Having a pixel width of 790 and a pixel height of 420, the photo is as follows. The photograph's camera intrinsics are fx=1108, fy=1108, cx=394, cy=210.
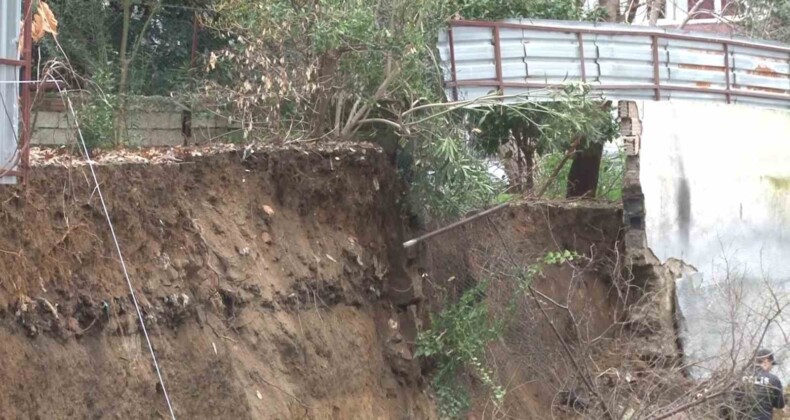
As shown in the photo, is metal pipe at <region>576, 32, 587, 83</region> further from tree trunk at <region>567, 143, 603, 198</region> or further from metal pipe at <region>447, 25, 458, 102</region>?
tree trunk at <region>567, 143, 603, 198</region>

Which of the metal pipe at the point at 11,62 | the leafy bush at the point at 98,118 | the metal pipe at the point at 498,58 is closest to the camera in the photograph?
the metal pipe at the point at 11,62

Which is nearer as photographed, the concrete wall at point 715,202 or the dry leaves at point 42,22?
the dry leaves at point 42,22

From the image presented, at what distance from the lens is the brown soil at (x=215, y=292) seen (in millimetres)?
8289

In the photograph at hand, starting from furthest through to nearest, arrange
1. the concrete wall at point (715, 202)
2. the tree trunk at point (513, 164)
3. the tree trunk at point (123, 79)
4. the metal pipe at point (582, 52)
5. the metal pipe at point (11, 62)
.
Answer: the tree trunk at point (513, 164) → the concrete wall at point (715, 202) → the metal pipe at point (582, 52) → the tree trunk at point (123, 79) → the metal pipe at point (11, 62)

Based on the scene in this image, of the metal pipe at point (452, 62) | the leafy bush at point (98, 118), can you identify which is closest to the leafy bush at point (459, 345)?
the metal pipe at point (452, 62)

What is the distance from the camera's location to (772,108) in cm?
1761

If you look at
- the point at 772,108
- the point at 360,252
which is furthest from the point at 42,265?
the point at 772,108

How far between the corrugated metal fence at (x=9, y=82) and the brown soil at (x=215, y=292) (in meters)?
0.38

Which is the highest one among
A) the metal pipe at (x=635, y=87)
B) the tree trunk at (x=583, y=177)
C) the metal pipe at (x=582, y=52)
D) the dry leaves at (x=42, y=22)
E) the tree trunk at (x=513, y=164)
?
the dry leaves at (x=42, y=22)

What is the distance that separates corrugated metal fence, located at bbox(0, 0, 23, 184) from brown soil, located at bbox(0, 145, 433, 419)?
1.25ft

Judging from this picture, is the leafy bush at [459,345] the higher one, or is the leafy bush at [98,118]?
the leafy bush at [98,118]

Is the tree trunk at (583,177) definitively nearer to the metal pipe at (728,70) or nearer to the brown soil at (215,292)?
the metal pipe at (728,70)

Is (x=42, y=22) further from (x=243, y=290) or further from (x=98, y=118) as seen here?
(x=98, y=118)

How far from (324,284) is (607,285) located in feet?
23.3
